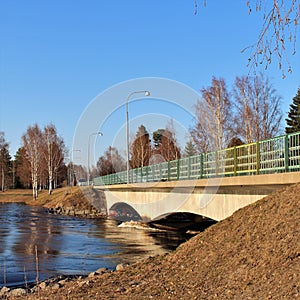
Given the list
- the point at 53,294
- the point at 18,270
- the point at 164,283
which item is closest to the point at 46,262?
the point at 18,270

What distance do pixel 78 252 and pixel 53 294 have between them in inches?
416

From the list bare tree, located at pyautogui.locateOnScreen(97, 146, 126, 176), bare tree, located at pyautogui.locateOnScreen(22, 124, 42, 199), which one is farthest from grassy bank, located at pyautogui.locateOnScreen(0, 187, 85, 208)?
bare tree, located at pyautogui.locateOnScreen(97, 146, 126, 176)

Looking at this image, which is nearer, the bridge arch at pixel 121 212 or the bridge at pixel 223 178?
the bridge at pixel 223 178

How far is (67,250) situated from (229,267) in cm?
1255

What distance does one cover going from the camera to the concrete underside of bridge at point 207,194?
13709 millimetres

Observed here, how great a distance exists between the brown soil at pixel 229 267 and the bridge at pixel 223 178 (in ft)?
5.06

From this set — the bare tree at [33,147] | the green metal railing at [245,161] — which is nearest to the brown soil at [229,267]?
the green metal railing at [245,161]

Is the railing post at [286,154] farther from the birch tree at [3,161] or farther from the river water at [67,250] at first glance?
the birch tree at [3,161]

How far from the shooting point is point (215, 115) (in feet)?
141

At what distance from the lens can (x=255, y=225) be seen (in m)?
10.8

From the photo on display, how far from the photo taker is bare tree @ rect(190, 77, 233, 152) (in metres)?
42.7

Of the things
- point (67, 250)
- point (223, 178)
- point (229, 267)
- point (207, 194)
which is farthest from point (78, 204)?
point (229, 267)

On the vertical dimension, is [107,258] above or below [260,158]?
below

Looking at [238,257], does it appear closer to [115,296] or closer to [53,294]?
[115,296]
